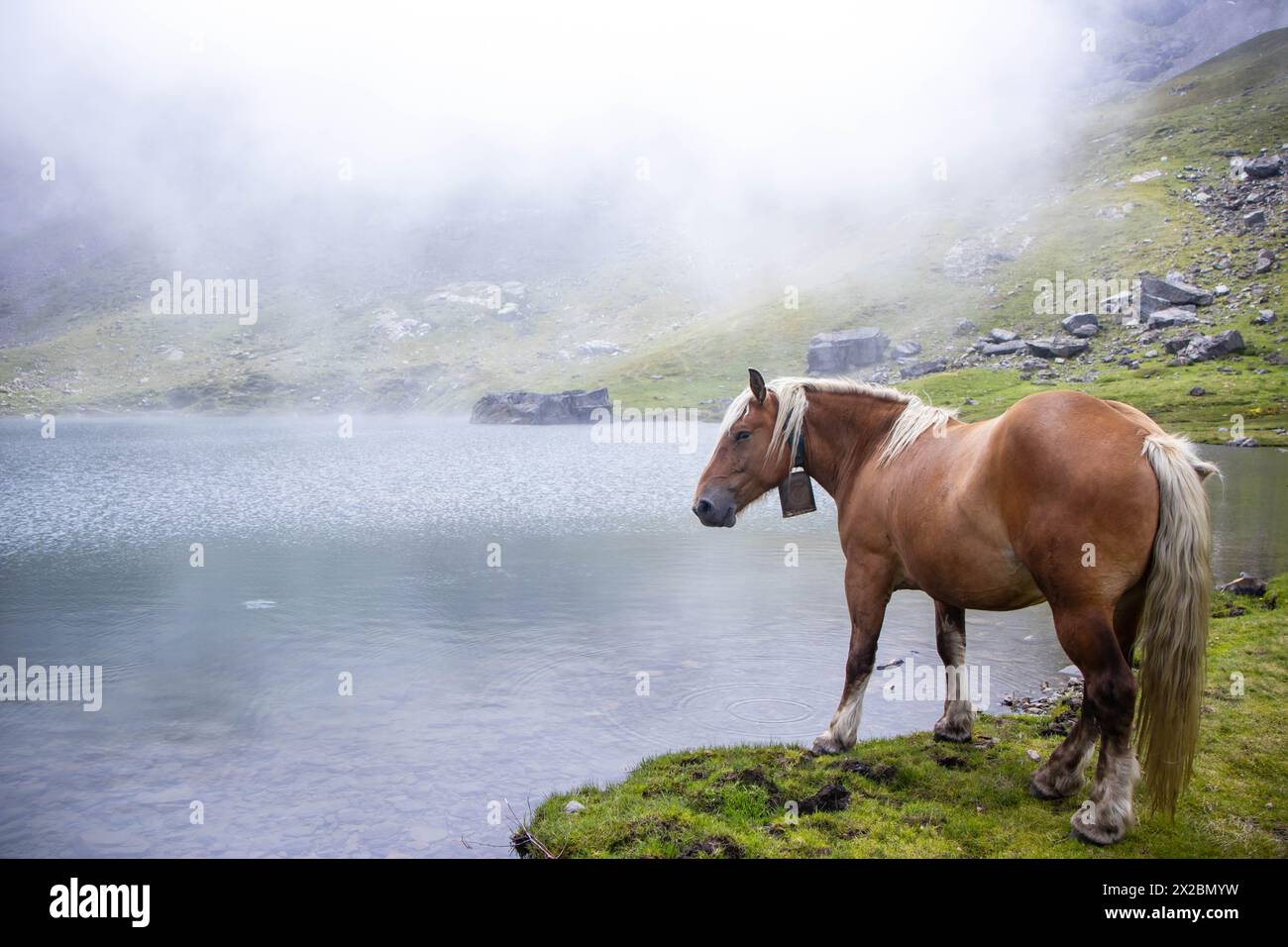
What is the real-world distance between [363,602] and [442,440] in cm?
7012

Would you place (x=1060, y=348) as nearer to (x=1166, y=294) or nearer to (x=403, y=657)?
(x=1166, y=294)

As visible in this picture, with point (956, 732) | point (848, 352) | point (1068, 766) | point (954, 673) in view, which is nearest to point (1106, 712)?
point (1068, 766)

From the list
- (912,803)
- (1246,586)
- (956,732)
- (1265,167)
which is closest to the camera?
(912,803)

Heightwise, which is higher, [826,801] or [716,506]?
[716,506]

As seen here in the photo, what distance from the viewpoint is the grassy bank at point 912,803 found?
20.4 ft

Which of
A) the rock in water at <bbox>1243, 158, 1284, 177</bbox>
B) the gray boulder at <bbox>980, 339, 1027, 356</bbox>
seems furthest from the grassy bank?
the rock in water at <bbox>1243, 158, 1284, 177</bbox>

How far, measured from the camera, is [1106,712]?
6012 millimetres

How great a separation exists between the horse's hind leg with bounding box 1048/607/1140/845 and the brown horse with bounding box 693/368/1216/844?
0.03 ft

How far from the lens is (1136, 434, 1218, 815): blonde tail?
5.73 metres

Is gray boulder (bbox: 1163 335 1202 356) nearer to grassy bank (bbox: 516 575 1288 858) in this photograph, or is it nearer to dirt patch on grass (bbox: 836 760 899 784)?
grassy bank (bbox: 516 575 1288 858)

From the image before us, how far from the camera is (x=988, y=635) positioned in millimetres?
14719

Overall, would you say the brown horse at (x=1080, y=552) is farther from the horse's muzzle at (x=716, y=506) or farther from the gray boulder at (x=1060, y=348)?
the gray boulder at (x=1060, y=348)

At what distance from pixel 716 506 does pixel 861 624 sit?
1.94 metres
